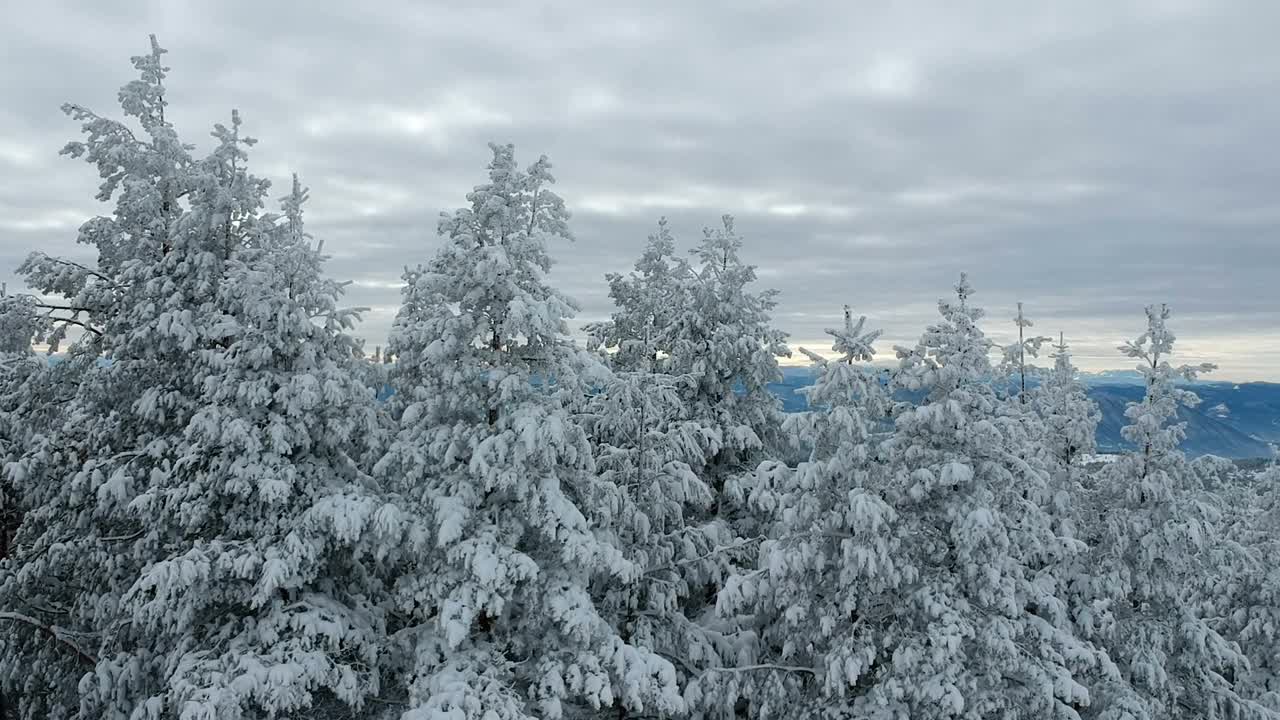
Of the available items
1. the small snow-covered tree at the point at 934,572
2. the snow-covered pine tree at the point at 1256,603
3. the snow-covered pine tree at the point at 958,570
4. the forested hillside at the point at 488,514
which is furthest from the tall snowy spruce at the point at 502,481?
the snow-covered pine tree at the point at 1256,603

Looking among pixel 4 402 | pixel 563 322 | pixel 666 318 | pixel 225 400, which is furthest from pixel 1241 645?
pixel 4 402

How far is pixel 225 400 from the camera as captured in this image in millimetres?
14164

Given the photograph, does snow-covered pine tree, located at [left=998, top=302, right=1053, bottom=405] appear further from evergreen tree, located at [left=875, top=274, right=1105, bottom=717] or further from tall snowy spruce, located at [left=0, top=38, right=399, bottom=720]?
tall snowy spruce, located at [left=0, top=38, right=399, bottom=720]

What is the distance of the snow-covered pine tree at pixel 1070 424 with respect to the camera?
20.0m

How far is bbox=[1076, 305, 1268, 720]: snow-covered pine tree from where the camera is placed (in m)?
17.1

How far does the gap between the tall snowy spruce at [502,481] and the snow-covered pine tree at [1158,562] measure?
10.2 m

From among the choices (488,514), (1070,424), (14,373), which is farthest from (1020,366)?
(14,373)

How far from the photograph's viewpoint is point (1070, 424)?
20.0 metres

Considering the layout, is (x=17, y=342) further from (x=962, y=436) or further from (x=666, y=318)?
(x=962, y=436)

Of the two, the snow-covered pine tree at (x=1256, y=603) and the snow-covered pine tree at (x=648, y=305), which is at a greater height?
the snow-covered pine tree at (x=648, y=305)

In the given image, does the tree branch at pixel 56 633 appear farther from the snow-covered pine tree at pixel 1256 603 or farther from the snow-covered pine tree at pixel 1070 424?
the snow-covered pine tree at pixel 1256 603

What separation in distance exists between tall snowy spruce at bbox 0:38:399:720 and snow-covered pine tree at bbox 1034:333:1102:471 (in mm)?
15827

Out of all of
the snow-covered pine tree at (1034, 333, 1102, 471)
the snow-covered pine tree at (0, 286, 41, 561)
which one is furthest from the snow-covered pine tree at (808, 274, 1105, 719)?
the snow-covered pine tree at (0, 286, 41, 561)

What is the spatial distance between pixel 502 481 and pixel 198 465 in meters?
5.65
